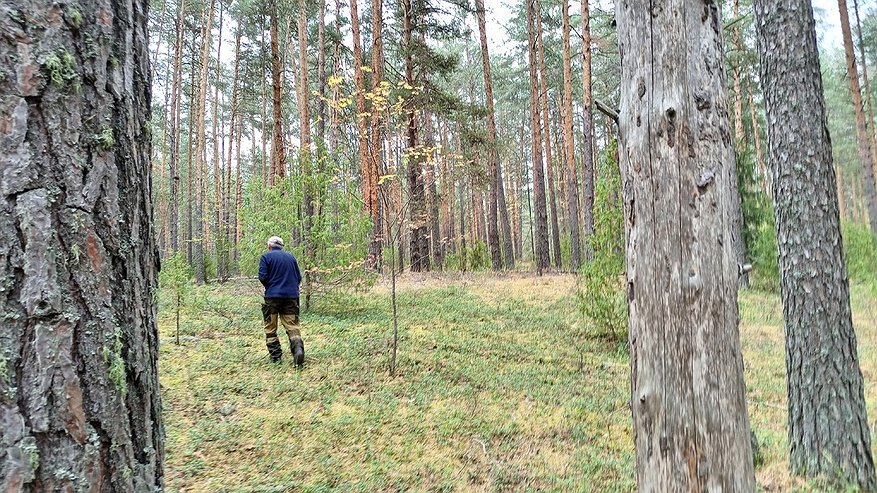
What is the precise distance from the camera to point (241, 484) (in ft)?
12.1

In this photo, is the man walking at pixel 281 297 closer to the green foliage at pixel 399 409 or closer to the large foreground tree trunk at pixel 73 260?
the green foliage at pixel 399 409

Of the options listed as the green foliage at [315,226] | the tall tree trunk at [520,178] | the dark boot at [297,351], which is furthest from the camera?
the tall tree trunk at [520,178]

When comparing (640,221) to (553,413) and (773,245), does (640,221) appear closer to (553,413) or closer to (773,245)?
(553,413)

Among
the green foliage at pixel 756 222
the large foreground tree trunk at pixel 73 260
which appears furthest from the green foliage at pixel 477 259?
the large foreground tree trunk at pixel 73 260

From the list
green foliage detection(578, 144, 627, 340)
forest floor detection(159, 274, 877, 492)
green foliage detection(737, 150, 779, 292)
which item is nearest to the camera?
forest floor detection(159, 274, 877, 492)

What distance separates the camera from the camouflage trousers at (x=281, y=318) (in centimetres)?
638

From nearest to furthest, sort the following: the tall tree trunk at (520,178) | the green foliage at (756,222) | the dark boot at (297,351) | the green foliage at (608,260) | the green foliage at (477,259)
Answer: the dark boot at (297,351) → the green foliage at (608,260) → the green foliage at (756,222) → the green foliage at (477,259) → the tall tree trunk at (520,178)

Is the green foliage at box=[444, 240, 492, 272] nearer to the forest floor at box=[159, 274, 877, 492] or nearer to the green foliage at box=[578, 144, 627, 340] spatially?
the forest floor at box=[159, 274, 877, 492]

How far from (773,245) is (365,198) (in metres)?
9.74

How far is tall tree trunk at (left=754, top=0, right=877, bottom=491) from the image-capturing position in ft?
11.2

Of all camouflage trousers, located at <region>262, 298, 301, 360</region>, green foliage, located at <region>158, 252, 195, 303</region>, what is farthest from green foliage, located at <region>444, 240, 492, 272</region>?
camouflage trousers, located at <region>262, 298, 301, 360</region>

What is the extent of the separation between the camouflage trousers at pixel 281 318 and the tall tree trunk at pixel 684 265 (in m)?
5.02

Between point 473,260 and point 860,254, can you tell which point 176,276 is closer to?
point 473,260

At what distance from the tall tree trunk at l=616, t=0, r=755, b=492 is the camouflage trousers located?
198 inches
